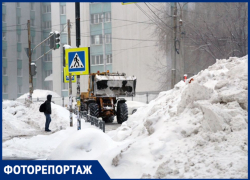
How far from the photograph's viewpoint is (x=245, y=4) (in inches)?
1442

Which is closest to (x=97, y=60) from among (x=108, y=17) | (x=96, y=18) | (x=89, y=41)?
(x=89, y=41)

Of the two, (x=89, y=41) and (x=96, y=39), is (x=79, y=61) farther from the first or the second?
(x=89, y=41)

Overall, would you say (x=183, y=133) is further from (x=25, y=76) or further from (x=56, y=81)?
(x=25, y=76)

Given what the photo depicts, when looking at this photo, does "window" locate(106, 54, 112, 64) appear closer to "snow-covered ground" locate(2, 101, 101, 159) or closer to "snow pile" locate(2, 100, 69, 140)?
"snow-covered ground" locate(2, 101, 101, 159)

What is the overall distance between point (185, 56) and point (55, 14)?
1922 cm

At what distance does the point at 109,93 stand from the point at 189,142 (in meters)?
14.7

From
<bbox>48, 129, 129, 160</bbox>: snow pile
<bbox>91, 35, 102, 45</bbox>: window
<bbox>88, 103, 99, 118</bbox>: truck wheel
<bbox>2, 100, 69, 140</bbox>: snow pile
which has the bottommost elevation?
<bbox>2, 100, 69, 140</bbox>: snow pile

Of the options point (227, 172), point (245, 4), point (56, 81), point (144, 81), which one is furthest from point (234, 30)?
point (227, 172)

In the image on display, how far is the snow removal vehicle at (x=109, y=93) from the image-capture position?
73.6ft

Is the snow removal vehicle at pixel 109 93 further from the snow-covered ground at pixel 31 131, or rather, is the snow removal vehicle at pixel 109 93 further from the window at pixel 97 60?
the window at pixel 97 60

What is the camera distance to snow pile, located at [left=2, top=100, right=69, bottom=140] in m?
19.0

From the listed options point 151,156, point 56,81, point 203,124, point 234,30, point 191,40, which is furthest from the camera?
point 56,81

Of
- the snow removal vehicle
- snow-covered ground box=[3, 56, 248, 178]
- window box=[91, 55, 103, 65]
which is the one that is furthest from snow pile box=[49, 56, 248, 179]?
window box=[91, 55, 103, 65]

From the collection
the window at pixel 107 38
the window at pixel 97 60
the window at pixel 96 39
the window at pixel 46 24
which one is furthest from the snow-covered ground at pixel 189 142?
the window at pixel 46 24
